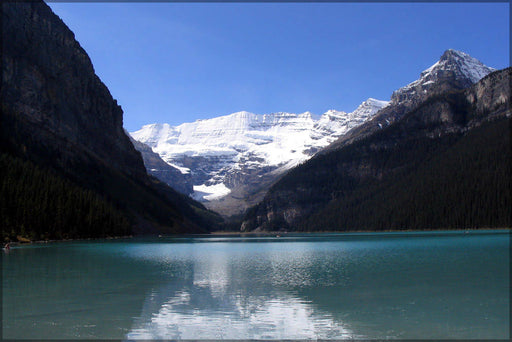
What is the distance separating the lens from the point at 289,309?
30.8 meters

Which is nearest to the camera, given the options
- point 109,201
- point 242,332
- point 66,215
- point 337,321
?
point 242,332

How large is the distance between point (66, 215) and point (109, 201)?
2388 inches

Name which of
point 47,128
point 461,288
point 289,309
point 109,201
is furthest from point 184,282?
point 47,128

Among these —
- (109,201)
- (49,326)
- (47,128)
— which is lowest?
(49,326)

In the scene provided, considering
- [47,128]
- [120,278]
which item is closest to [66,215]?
[47,128]

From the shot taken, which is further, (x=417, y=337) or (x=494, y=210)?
(x=494, y=210)

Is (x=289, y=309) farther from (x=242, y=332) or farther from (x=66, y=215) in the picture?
(x=66, y=215)

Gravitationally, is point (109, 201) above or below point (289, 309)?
above

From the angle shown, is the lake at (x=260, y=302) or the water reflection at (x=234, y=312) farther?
the lake at (x=260, y=302)

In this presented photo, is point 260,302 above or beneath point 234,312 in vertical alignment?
above

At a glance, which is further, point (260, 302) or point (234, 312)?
point (260, 302)

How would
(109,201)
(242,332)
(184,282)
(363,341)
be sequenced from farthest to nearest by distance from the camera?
(109,201)
(184,282)
(242,332)
(363,341)

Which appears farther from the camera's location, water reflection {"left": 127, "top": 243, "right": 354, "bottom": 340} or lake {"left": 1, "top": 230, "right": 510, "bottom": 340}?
lake {"left": 1, "top": 230, "right": 510, "bottom": 340}

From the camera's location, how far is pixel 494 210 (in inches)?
7657
